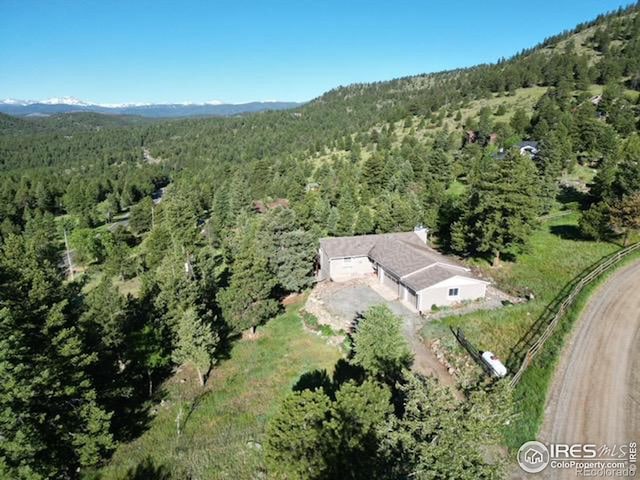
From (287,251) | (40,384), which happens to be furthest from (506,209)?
(40,384)

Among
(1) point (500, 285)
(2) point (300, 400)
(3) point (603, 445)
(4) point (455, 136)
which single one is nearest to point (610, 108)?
(4) point (455, 136)

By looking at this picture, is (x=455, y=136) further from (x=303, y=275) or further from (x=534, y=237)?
(x=303, y=275)

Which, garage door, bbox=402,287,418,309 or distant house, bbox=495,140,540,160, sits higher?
distant house, bbox=495,140,540,160

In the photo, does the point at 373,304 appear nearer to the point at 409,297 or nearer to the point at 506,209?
the point at 409,297

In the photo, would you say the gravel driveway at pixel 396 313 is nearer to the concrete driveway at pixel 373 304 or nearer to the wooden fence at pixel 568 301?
the concrete driveway at pixel 373 304

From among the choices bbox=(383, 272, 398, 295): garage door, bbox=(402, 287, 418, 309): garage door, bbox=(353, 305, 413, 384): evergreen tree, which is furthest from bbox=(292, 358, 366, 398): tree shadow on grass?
bbox=(383, 272, 398, 295): garage door

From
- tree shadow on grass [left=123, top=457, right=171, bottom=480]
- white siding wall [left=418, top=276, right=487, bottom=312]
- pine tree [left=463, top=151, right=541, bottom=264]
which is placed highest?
pine tree [left=463, top=151, right=541, bottom=264]

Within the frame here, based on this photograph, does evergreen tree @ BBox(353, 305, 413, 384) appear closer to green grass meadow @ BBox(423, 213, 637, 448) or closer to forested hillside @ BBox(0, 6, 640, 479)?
forested hillside @ BBox(0, 6, 640, 479)
